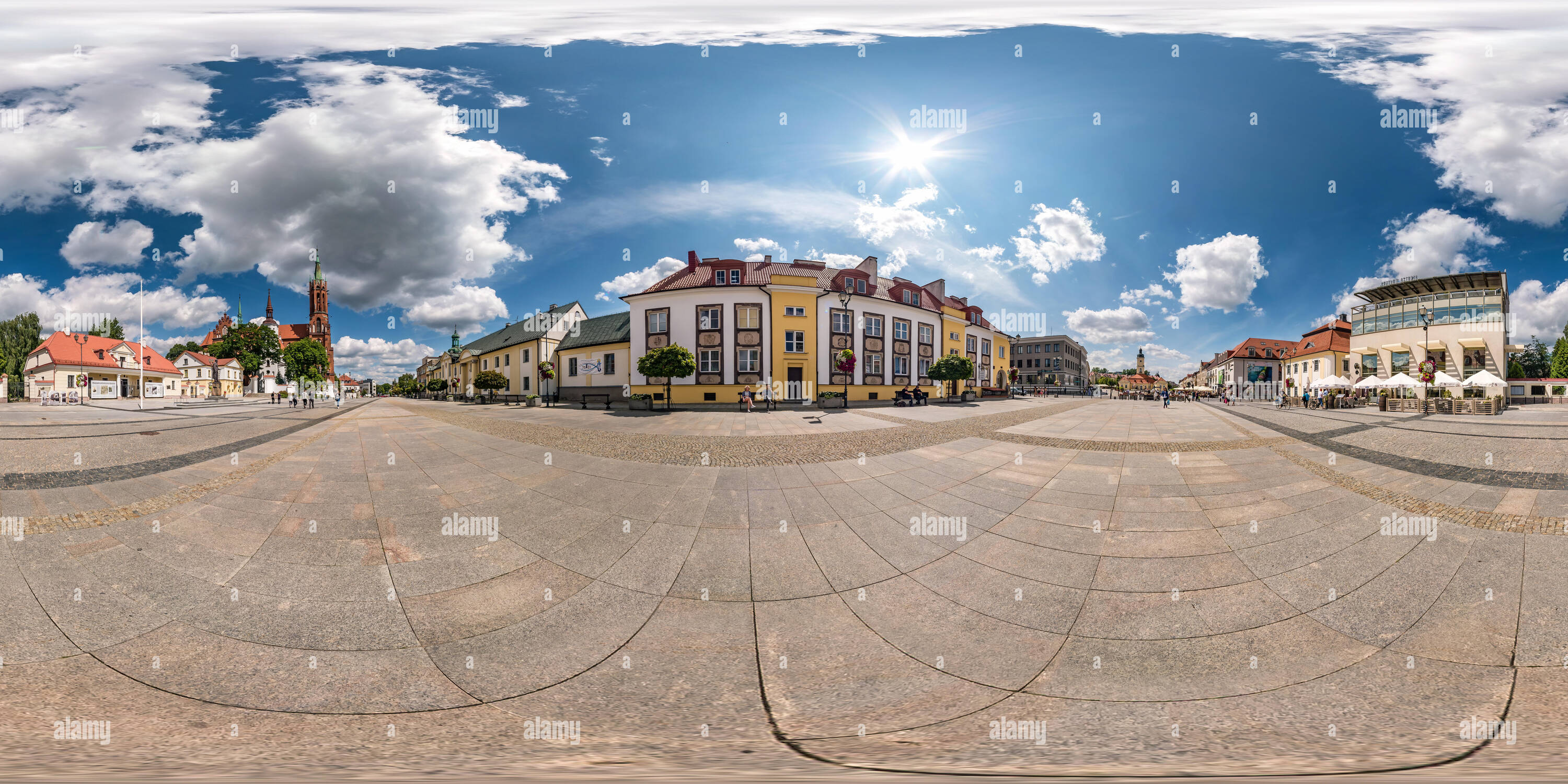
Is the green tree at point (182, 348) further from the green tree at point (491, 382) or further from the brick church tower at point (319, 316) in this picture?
the green tree at point (491, 382)

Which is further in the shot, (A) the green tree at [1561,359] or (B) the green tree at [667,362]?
(A) the green tree at [1561,359]

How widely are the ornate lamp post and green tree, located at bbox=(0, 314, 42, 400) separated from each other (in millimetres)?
48014

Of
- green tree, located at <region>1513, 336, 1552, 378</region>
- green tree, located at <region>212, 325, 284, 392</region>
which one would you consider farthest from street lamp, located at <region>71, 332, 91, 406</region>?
green tree, located at <region>1513, 336, 1552, 378</region>

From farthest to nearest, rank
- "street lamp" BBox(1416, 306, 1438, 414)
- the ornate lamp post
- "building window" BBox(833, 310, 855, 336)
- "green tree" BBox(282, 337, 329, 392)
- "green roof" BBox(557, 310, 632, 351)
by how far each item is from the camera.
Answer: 1. "green tree" BBox(282, 337, 329, 392)
2. "green roof" BBox(557, 310, 632, 351)
3. "building window" BBox(833, 310, 855, 336)
4. the ornate lamp post
5. "street lamp" BBox(1416, 306, 1438, 414)

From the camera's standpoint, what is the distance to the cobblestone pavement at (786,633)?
2.80 meters

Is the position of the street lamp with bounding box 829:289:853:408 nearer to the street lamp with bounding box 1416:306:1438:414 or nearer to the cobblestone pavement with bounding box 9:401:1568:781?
the cobblestone pavement with bounding box 9:401:1568:781

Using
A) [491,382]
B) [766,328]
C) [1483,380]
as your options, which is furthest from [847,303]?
[491,382]

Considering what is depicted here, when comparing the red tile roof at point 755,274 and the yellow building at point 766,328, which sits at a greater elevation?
the red tile roof at point 755,274

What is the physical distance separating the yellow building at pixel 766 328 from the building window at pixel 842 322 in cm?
5

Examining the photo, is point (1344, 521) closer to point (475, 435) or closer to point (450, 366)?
point (475, 435)

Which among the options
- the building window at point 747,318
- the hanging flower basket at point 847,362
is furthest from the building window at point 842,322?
the building window at point 747,318

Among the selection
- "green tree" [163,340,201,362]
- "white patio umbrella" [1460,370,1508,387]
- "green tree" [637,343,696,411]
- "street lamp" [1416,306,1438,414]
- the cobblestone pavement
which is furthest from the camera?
"green tree" [163,340,201,362]

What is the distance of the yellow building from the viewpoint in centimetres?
2702

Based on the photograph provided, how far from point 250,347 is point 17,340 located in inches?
747
